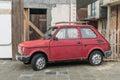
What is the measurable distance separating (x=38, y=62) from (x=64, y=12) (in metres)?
4.19

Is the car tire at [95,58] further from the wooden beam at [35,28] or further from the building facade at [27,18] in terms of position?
the wooden beam at [35,28]

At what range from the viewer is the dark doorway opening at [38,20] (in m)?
15.0

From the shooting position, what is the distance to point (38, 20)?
1515cm

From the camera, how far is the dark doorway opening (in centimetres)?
1496

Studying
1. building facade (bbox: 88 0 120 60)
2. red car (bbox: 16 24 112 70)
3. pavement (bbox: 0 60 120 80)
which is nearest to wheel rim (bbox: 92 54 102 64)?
red car (bbox: 16 24 112 70)

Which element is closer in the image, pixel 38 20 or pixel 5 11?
pixel 5 11

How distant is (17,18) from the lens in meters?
13.4

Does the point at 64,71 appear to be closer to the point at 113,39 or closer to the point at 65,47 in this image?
the point at 65,47

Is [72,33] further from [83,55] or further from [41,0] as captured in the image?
[41,0]

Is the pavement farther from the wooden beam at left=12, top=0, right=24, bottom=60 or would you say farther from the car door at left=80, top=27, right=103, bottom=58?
the wooden beam at left=12, top=0, right=24, bottom=60

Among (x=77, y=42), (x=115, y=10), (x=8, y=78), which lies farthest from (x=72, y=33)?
(x=115, y=10)

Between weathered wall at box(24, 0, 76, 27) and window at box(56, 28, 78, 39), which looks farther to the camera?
weathered wall at box(24, 0, 76, 27)

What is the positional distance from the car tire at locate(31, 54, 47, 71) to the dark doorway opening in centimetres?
384

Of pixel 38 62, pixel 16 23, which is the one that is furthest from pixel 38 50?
pixel 16 23
